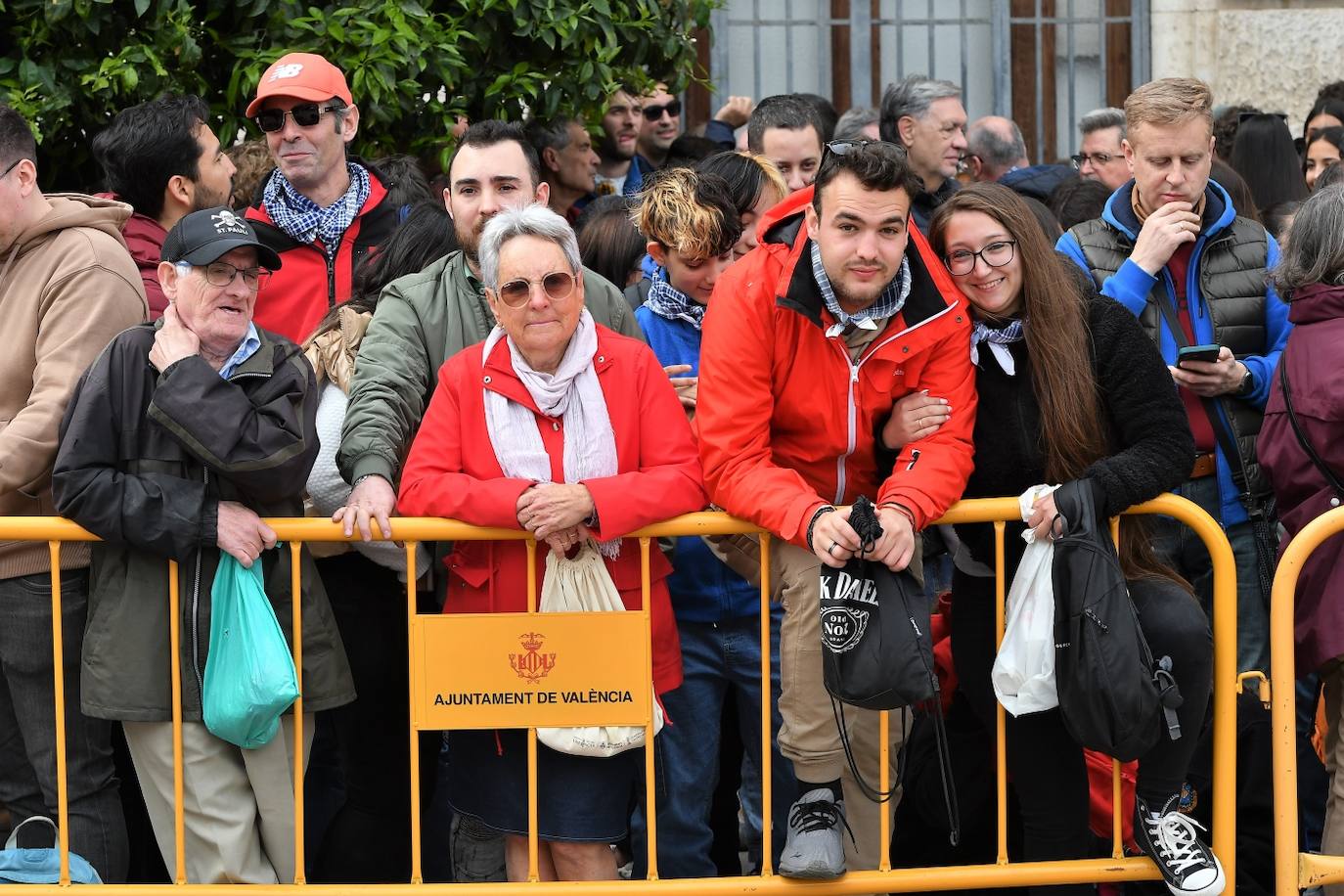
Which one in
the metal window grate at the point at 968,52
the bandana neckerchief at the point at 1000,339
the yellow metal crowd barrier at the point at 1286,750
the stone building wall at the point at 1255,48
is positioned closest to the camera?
the yellow metal crowd barrier at the point at 1286,750

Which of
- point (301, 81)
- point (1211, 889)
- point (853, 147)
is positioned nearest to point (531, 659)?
point (853, 147)

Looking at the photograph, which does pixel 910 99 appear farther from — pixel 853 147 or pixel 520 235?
pixel 520 235

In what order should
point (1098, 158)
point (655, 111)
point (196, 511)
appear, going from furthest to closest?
point (655, 111)
point (1098, 158)
point (196, 511)

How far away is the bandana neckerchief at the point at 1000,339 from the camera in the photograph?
4.48 m

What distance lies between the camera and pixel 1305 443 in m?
4.64

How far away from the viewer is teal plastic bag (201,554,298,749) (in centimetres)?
430

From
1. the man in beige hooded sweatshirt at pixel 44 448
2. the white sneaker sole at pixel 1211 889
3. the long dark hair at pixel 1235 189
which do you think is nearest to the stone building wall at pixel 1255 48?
the long dark hair at pixel 1235 189

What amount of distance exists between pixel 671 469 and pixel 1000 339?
919 millimetres

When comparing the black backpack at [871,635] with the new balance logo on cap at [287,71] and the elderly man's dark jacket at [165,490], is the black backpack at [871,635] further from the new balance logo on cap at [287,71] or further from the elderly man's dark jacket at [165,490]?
the new balance logo on cap at [287,71]

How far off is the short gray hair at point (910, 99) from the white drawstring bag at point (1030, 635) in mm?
3414

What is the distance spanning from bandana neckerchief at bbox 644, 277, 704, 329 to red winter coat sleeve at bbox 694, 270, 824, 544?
68 cm

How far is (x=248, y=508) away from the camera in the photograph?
441 cm

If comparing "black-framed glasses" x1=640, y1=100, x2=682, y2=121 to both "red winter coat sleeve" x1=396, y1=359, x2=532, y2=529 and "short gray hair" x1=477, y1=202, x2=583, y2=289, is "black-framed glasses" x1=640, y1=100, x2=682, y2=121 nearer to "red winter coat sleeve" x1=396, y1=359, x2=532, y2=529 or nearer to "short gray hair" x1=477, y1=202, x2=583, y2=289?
"short gray hair" x1=477, y1=202, x2=583, y2=289

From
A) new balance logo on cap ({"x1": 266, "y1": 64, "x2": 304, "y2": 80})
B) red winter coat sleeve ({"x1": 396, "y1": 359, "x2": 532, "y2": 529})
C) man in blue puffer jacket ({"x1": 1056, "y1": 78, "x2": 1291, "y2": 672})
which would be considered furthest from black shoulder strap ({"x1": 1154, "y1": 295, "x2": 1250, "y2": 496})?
new balance logo on cap ({"x1": 266, "y1": 64, "x2": 304, "y2": 80})
